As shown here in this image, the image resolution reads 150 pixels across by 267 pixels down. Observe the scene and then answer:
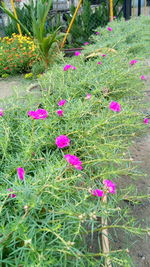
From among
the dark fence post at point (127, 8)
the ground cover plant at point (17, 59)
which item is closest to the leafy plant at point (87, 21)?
the dark fence post at point (127, 8)

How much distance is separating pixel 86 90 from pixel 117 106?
642mm

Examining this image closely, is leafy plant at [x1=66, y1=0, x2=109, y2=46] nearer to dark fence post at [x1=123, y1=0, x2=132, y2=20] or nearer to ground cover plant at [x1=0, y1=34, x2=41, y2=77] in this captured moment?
dark fence post at [x1=123, y1=0, x2=132, y2=20]

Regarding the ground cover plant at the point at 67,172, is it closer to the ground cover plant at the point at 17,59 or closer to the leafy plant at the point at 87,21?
the ground cover plant at the point at 17,59

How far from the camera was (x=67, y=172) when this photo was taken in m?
1.00

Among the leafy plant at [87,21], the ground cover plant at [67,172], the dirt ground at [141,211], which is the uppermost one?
the leafy plant at [87,21]

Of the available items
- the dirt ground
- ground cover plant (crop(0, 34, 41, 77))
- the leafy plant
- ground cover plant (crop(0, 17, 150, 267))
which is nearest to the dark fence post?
the leafy plant

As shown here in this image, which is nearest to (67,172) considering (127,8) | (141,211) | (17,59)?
(141,211)

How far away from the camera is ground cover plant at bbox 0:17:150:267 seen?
0.71m

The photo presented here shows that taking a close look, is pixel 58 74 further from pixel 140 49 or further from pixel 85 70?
pixel 140 49

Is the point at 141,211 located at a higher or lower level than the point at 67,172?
lower

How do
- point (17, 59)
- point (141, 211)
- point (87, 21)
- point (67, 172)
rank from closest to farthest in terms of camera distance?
point (67, 172)
point (141, 211)
point (17, 59)
point (87, 21)

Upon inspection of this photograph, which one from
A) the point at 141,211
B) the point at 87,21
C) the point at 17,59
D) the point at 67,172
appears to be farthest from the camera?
the point at 87,21

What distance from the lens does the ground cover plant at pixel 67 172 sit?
0.71 meters

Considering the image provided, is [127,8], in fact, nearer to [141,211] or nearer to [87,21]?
[87,21]
